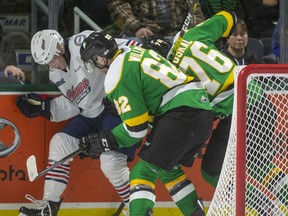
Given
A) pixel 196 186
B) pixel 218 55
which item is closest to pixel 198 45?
pixel 218 55

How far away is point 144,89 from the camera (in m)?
5.66

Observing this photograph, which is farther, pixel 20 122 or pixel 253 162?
pixel 20 122

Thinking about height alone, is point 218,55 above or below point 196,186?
above

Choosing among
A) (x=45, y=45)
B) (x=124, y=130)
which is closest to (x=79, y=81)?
(x=45, y=45)

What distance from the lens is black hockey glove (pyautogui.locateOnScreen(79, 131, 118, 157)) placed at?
588 centimetres

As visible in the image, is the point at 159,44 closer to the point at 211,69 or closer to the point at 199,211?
the point at 211,69

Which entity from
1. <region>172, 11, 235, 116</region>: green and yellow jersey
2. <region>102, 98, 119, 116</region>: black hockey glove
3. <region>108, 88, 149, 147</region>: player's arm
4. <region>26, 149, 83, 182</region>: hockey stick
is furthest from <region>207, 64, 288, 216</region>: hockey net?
<region>26, 149, 83, 182</region>: hockey stick

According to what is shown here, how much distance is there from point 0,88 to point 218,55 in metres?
1.30

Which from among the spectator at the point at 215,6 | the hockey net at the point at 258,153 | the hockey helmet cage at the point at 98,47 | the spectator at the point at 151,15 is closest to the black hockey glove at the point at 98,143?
the hockey helmet cage at the point at 98,47

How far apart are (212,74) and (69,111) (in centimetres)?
97

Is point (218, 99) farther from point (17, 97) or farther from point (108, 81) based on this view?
point (17, 97)

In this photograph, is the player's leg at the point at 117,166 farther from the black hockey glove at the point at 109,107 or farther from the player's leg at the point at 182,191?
the player's leg at the point at 182,191

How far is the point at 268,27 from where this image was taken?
23.5ft

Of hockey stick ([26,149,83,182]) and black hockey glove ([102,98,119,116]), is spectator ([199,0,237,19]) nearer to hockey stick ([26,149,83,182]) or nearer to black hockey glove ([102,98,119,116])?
black hockey glove ([102,98,119,116])
